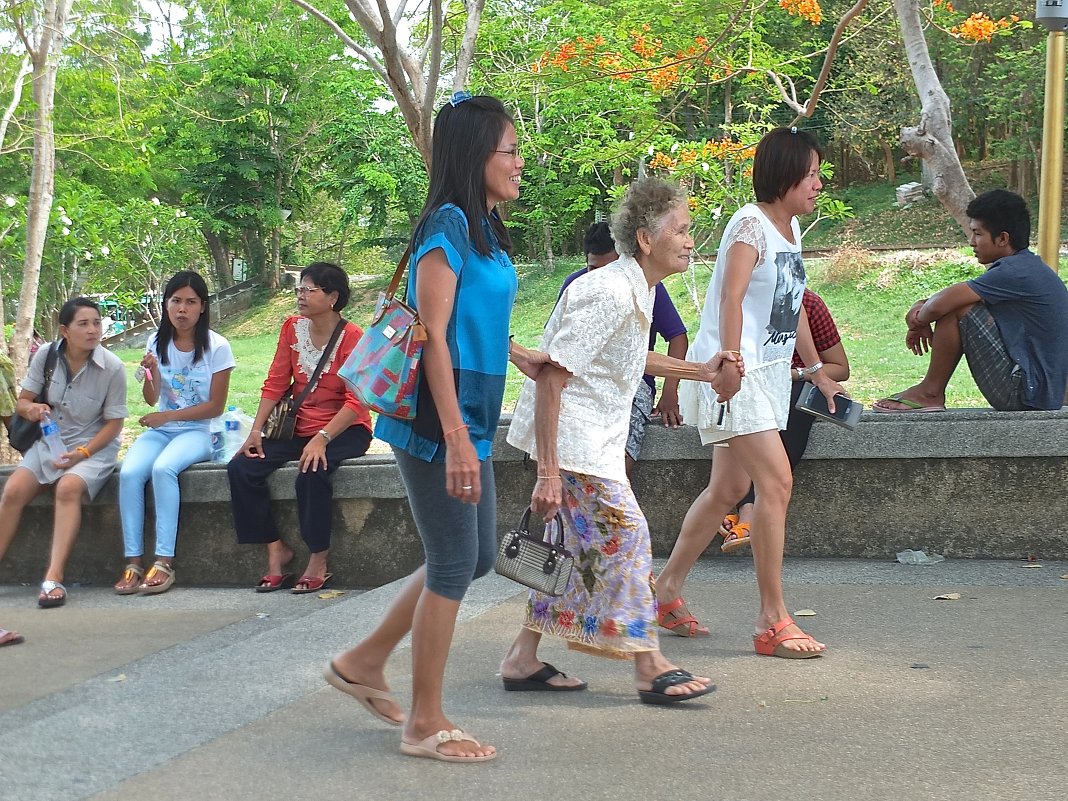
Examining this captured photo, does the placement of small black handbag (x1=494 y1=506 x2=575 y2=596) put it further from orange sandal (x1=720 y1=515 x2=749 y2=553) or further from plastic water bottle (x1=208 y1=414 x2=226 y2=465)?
plastic water bottle (x1=208 y1=414 x2=226 y2=465)

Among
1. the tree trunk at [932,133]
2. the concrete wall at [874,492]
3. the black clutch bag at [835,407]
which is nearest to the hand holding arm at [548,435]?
the black clutch bag at [835,407]

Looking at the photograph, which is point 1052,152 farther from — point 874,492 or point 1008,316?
point 874,492

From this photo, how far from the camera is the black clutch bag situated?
5168 mm

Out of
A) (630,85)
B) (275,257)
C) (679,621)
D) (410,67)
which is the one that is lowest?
(679,621)

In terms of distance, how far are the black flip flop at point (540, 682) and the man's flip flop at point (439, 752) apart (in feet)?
2.47

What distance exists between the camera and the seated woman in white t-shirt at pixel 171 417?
7316mm

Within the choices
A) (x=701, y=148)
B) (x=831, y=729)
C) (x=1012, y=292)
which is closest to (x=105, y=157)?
(x=701, y=148)

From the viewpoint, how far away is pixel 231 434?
792cm

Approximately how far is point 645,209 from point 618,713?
1.72 m

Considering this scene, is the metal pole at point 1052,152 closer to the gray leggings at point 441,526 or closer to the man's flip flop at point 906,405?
the man's flip flop at point 906,405

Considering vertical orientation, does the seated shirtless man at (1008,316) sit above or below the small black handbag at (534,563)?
above

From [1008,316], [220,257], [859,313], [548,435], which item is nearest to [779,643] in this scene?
[548,435]

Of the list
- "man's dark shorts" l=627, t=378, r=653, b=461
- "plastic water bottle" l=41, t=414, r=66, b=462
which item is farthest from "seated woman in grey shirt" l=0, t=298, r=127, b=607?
"man's dark shorts" l=627, t=378, r=653, b=461

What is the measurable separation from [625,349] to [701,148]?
12944 mm
